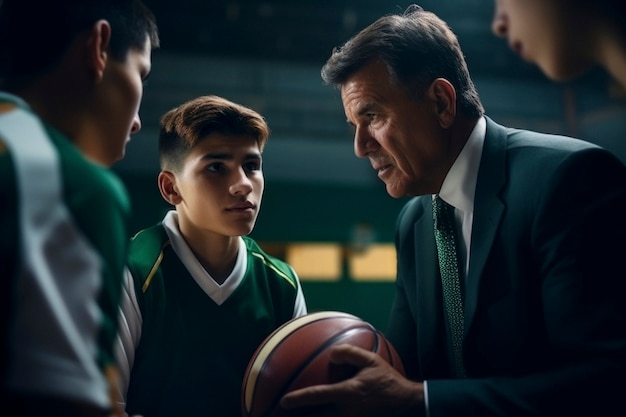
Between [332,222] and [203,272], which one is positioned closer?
[203,272]

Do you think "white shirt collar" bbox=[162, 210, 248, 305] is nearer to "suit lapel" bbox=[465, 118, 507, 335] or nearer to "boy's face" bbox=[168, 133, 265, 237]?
"boy's face" bbox=[168, 133, 265, 237]

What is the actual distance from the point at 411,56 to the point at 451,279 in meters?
0.66

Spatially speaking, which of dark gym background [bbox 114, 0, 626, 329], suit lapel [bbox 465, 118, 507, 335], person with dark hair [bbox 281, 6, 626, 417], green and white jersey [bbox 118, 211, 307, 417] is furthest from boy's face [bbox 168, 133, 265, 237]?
dark gym background [bbox 114, 0, 626, 329]

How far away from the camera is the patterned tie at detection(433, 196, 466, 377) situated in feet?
5.41

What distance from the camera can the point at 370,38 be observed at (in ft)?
5.84

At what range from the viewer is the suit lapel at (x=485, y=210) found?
151cm

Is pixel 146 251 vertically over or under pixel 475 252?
under

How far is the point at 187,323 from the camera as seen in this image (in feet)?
6.08

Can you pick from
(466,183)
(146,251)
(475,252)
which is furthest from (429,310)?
(146,251)

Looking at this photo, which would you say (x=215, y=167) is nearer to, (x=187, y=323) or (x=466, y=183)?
(x=187, y=323)

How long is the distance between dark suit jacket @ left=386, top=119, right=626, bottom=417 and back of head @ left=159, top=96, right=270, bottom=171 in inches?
30.9

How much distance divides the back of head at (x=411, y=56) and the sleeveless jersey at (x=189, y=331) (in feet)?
2.43

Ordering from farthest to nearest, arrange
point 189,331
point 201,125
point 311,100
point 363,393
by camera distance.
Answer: point 311,100, point 201,125, point 189,331, point 363,393

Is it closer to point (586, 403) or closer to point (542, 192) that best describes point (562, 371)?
point (586, 403)
